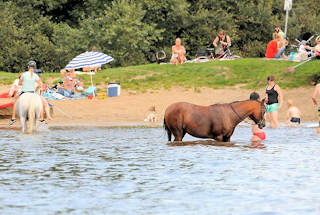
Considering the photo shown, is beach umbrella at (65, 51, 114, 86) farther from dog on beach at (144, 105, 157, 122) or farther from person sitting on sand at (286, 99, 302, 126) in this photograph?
person sitting on sand at (286, 99, 302, 126)

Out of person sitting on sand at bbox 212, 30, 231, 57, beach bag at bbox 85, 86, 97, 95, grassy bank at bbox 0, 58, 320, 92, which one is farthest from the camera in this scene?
person sitting on sand at bbox 212, 30, 231, 57

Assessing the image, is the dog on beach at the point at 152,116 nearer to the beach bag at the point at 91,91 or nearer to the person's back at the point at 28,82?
the beach bag at the point at 91,91

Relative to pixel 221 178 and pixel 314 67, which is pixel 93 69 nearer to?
pixel 314 67

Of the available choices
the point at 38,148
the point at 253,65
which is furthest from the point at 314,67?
the point at 38,148

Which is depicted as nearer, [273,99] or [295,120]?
[273,99]

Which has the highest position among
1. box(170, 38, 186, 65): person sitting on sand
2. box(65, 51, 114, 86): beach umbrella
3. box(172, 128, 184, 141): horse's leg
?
box(170, 38, 186, 65): person sitting on sand

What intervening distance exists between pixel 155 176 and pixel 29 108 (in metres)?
8.20

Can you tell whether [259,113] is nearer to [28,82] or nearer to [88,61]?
[28,82]

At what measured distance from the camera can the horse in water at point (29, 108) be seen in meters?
20.9

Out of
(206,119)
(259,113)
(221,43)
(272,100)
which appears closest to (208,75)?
(221,43)

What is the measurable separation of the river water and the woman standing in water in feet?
8.95

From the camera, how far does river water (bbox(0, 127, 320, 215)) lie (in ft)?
35.7

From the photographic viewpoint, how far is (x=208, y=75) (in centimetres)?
3431

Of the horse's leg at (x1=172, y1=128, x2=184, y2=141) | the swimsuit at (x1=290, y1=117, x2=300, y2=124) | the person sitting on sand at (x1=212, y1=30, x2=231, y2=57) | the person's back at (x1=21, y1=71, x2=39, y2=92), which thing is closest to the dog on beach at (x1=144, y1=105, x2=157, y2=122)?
Answer: the swimsuit at (x1=290, y1=117, x2=300, y2=124)
